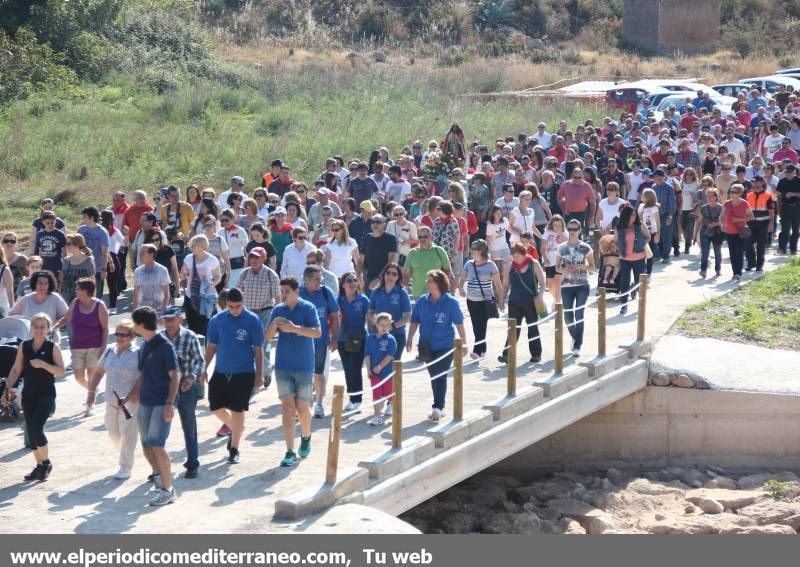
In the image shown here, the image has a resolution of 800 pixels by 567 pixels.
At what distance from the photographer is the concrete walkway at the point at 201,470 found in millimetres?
10391

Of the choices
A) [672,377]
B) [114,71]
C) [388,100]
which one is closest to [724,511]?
[672,377]

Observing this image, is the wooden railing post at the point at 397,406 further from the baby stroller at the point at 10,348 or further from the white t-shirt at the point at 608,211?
the white t-shirt at the point at 608,211

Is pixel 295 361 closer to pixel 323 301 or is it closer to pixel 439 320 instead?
pixel 323 301

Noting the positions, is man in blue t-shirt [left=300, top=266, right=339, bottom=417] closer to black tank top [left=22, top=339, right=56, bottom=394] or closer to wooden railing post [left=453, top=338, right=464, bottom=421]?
wooden railing post [left=453, top=338, right=464, bottom=421]

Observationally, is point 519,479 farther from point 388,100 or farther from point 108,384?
point 388,100

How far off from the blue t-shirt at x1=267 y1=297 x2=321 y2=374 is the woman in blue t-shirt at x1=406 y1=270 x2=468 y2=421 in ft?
4.42

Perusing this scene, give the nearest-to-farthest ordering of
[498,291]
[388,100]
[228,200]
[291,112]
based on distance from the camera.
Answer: [498,291] → [228,200] → [291,112] → [388,100]

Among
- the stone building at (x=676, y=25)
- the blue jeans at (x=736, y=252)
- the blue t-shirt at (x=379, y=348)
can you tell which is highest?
the stone building at (x=676, y=25)

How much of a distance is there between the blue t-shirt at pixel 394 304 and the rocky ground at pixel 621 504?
89.6 inches

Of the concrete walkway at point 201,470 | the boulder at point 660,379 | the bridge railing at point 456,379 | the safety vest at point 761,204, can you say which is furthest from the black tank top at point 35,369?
the safety vest at point 761,204

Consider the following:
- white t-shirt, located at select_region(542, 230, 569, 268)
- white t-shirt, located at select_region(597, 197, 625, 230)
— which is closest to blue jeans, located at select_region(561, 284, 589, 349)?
white t-shirt, located at select_region(542, 230, 569, 268)

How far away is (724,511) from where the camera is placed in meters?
15.2

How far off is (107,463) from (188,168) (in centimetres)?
1865

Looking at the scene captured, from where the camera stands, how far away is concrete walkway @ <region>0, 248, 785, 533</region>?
409 inches
